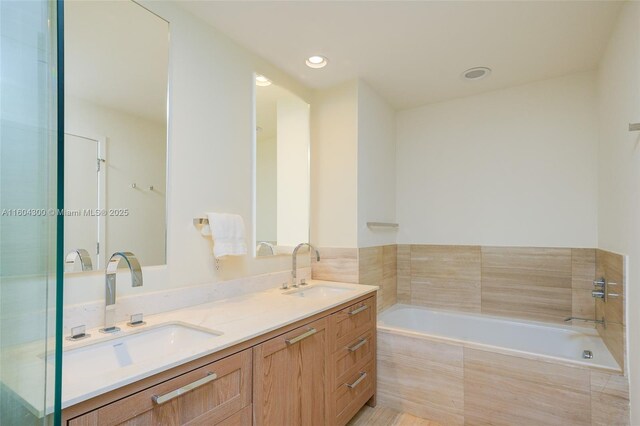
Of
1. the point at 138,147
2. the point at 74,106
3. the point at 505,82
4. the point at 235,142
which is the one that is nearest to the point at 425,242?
the point at 505,82

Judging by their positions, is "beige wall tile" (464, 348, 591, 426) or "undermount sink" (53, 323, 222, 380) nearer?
"undermount sink" (53, 323, 222, 380)

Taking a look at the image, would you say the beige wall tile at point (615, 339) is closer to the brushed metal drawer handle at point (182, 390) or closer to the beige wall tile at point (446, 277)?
the beige wall tile at point (446, 277)

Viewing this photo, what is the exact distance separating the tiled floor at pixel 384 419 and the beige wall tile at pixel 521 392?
A: 1.04ft

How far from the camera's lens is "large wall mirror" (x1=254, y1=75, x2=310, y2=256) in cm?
220

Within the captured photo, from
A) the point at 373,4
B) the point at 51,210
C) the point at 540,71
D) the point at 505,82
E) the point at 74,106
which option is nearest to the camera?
the point at 51,210

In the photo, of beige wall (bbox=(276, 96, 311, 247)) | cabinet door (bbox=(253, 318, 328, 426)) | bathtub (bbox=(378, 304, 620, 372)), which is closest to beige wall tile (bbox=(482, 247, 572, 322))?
bathtub (bbox=(378, 304, 620, 372))

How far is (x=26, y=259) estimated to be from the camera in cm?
56

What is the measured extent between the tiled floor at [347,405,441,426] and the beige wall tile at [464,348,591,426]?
12.5 inches

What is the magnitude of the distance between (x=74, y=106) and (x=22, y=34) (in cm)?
86

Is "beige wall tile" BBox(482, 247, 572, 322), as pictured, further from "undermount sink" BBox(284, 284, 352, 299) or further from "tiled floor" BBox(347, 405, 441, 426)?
"undermount sink" BBox(284, 284, 352, 299)

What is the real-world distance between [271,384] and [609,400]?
5.83ft

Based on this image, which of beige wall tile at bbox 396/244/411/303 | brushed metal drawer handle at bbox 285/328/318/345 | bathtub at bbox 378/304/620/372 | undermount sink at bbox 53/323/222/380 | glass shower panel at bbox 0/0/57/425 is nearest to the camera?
glass shower panel at bbox 0/0/57/425

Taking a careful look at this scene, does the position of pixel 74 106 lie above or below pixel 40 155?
above

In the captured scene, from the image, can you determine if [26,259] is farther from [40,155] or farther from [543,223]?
[543,223]
